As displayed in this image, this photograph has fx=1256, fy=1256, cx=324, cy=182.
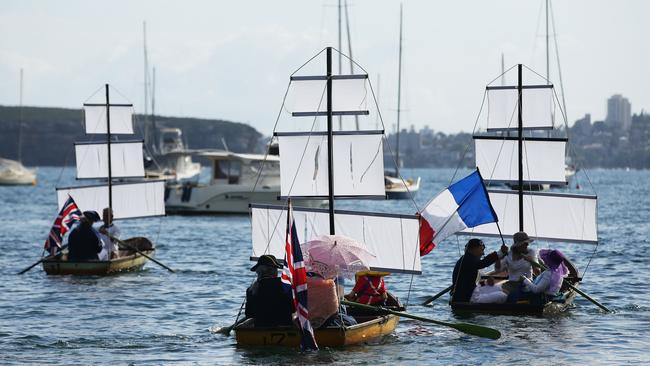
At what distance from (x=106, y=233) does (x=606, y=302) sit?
1429 cm

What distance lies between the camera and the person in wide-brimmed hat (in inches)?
1038

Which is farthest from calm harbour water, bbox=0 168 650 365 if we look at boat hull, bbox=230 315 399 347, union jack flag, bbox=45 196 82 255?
union jack flag, bbox=45 196 82 255

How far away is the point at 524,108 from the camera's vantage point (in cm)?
3172

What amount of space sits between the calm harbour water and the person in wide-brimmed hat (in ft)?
2.38

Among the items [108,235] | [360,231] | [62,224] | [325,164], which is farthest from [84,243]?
[360,231]

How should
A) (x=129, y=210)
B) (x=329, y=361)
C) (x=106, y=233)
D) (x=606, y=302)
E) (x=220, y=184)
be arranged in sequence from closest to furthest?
(x=329, y=361) < (x=606, y=302) < (x=106, y=233) < (x=129, y=210) < (x=220, y=184)

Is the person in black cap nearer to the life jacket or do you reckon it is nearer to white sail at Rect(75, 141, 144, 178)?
the life jacket

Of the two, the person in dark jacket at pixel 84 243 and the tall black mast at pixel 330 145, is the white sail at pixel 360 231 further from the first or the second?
the person in dark jacket at pixel 84 243

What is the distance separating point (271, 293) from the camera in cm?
2186

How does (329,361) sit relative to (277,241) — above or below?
below

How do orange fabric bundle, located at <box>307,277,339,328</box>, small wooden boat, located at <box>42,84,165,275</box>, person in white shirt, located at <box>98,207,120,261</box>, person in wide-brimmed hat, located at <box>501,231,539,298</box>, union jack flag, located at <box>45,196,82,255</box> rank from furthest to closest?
small wooden boat, located at <box>42,84,165,275</box> < union jack flag, located at <box>45,196,82,255</box> < person in white shirt, located at <box>98,207,120,261</box> < person in wide-brimmed hat, located at <box>501,231,539,298</box> < orange fabric bundle, located at <box>307,277,339,328</box>

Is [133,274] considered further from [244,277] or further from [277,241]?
[277,241]

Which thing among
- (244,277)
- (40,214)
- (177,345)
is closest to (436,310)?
(177,345)

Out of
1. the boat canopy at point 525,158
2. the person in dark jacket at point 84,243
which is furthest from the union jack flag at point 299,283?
the person in dark jacket at point 84,243
